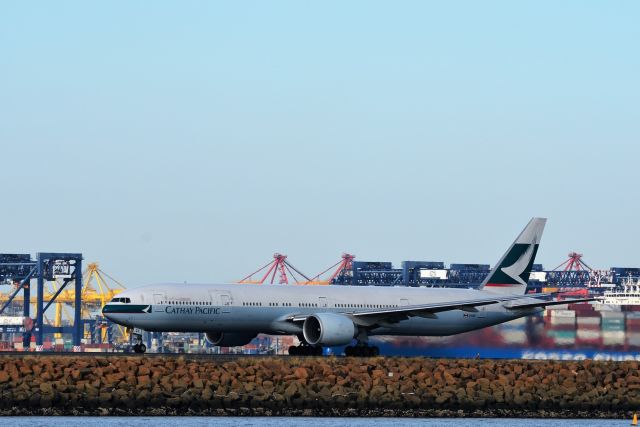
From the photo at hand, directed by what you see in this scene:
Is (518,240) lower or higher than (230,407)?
higher

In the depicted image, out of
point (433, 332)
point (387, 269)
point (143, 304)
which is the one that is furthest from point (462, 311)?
point (387, 269)

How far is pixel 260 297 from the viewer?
6231 cm

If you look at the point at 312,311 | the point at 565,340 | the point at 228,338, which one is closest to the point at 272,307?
the point at 312,311

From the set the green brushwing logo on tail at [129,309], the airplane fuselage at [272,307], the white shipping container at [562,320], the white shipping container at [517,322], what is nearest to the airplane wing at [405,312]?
the airplane fuselage at [272,307]

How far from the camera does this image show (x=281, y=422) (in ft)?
140

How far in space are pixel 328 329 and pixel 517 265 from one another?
16.2m

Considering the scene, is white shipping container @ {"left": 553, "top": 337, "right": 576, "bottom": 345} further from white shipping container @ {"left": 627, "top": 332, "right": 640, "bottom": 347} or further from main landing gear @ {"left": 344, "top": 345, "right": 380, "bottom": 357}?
main landing gear @ {"left": 344, "top": 345, "right": 380, "bottom": 357}

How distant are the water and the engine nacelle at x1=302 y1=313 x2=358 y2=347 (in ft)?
48.8

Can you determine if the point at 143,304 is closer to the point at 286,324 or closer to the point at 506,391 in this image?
the point at 286,324

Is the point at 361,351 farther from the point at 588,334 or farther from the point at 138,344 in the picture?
the point at 588,334

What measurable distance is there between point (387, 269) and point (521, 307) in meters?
122

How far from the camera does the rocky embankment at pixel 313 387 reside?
4553 cm

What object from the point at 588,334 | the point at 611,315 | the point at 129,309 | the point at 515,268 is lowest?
the point at 588,334

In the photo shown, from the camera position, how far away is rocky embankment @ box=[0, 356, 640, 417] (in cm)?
4553
